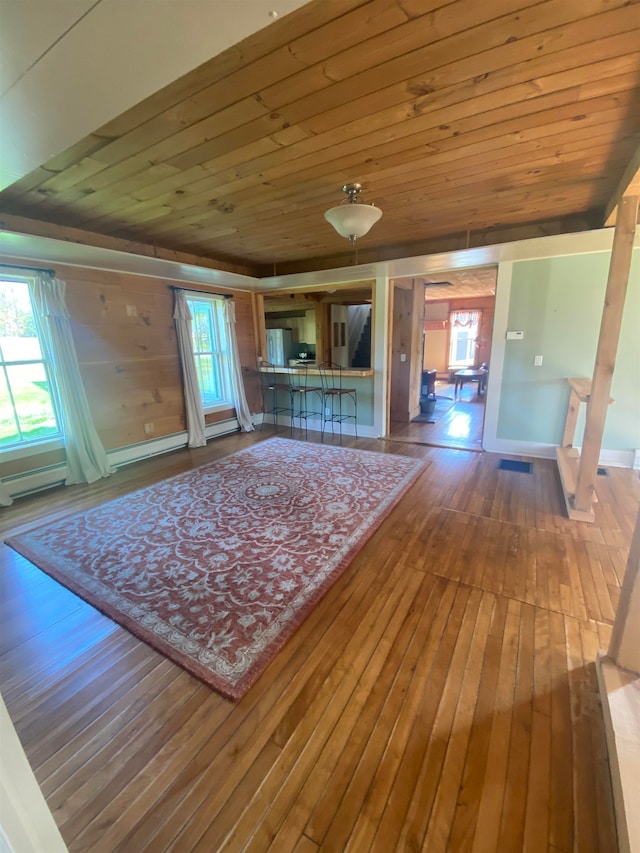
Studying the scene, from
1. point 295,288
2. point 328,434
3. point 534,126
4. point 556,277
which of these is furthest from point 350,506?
point 295,288

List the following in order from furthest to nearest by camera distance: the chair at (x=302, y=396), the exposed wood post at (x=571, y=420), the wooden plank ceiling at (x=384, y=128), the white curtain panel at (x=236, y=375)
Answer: the chair at (x=302, y=396), the white curtain panel at (x=236, y=375), the exposed wood post at (x=571, y=420), the wooden plank ceiling at (x=384, y=128)

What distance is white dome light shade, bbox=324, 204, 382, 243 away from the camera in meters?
2.31

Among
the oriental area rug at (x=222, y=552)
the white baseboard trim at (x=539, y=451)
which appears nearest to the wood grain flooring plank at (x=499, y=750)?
the oriental area rug at (x=222, y=552)

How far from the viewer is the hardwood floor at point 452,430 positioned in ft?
15.8

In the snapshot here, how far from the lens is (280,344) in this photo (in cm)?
909

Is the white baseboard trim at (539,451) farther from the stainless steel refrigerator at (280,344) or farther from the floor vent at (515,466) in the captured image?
the stainless steel refrigerator at (280,344)

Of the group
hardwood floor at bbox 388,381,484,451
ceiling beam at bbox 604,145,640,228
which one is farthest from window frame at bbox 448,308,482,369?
ceiling beam at bbox 604,145,640,228

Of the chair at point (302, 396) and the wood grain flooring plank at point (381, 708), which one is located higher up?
the chair at point (302, 396)

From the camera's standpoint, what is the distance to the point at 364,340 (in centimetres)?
970

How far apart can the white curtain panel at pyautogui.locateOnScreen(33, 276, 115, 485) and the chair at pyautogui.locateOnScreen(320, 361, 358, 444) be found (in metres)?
3.03

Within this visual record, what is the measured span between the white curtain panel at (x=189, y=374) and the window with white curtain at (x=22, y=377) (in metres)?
1.54

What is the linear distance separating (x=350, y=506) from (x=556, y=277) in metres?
3.31

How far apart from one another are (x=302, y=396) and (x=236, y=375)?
44.1 inches

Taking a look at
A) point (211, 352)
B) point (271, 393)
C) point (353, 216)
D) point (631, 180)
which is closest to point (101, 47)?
point (353, 216)
